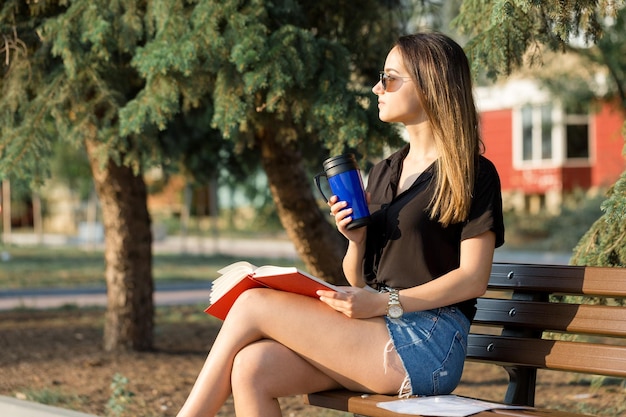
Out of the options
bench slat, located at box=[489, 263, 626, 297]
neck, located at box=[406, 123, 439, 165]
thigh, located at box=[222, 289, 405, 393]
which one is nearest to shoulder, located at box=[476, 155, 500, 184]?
neck, located at box=[406, 123, 439, 165]

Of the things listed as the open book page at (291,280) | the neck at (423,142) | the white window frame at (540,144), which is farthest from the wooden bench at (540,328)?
the white window frame at (540,144)

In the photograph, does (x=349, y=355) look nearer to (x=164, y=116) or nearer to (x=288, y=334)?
(x=288, y=334)

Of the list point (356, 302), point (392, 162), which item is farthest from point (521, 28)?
point (356, 302)

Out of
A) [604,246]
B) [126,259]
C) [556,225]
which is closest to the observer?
[604,246]

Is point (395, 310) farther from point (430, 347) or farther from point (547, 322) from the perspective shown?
point (547, 322)

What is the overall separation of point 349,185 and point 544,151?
25711 mm

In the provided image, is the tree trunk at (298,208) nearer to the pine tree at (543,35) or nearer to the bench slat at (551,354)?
the pine tree at (543,35)

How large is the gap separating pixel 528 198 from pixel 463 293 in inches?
1025

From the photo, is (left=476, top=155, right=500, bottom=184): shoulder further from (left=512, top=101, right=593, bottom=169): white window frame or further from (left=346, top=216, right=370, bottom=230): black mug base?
(left=512, top=101, right=593, bottom=169): white window frame

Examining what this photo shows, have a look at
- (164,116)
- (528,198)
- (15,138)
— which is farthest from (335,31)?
(528,198)

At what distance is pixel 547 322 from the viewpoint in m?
3.46

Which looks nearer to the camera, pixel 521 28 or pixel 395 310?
pixel 395 310

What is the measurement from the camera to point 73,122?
216 inches

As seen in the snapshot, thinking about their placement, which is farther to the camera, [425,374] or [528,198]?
[528,198]
